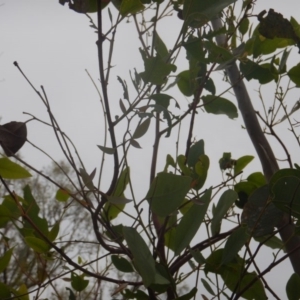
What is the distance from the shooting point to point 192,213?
0.39 meters

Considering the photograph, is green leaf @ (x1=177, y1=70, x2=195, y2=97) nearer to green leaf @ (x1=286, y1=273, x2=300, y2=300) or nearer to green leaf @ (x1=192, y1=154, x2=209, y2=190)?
green leaf @ (x1=192, y1=154, x2=209, y2=190)

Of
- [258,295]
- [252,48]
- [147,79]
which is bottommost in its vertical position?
[258,295]

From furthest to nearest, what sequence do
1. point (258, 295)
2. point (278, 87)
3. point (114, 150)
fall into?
point (278, 87) → point (258, 295) → point (114, 150)

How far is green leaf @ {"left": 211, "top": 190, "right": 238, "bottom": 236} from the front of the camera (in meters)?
0.40

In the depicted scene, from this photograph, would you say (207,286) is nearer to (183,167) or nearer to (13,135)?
(183,167)

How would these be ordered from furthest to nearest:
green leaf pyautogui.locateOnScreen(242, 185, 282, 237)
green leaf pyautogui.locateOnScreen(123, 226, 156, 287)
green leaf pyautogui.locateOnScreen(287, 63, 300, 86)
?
green leaf pyautogui.locateOnScreen(287, 63, 300, 86) → green leaf pyautogui.locateOnScreen(242, 185, 282, 237) → green leaf pyautogui.locateOnScreen(123, 226, 156, 287)

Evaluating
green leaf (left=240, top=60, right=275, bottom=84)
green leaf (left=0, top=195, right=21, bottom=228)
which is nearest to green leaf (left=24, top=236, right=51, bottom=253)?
green leaf (left=0, top=195, right=21, bottom=228)

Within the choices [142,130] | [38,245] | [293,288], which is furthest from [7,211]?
[293,288]

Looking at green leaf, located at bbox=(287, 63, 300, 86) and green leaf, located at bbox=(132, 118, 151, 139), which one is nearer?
green leaf, located at bbox=(132, 118, 151, 139)

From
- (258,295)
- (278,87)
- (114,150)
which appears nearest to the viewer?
(114,150)

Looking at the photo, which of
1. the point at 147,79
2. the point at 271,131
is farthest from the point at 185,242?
the point at 271,131

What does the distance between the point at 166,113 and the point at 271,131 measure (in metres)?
0.22

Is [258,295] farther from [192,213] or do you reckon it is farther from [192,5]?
[192,5]

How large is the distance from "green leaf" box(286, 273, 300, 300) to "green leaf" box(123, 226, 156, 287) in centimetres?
18
